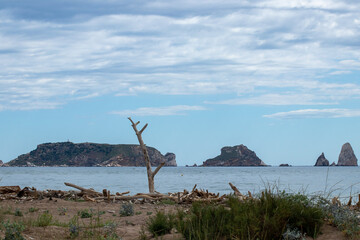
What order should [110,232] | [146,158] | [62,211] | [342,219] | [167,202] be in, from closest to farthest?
[342,219] < [110,232] < [62,211] < [167,202] < [146,158]

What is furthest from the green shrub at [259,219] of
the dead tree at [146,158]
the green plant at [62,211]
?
the dead tree at [146,158]

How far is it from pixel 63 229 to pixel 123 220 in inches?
100

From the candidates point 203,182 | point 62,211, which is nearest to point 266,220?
point 62,211

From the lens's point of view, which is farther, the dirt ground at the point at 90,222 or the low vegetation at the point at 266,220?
the dirt ground at the point at 90,222

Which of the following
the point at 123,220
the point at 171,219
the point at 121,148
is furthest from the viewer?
the point at 121,148

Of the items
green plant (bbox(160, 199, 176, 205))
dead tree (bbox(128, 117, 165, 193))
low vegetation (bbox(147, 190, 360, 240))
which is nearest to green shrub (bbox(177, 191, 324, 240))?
low vegetation (bbox(147, 190, 360, 240))

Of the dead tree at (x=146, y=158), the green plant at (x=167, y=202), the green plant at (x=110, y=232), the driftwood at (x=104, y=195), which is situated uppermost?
the dead tree at (x=146, y=158)

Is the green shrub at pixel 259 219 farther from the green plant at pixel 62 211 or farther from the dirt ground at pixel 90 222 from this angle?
the green plant at pixel 62 211

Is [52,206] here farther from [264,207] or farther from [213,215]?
[264,207]

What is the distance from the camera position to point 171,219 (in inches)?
420

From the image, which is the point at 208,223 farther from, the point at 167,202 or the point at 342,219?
the point at 167,202

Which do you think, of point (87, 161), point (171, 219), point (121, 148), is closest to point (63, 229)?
point (171, 219)

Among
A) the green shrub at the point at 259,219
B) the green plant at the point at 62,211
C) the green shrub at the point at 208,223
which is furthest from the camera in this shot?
the green plant at the point at 62,211

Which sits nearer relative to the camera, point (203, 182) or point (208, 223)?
point (208, 223)
